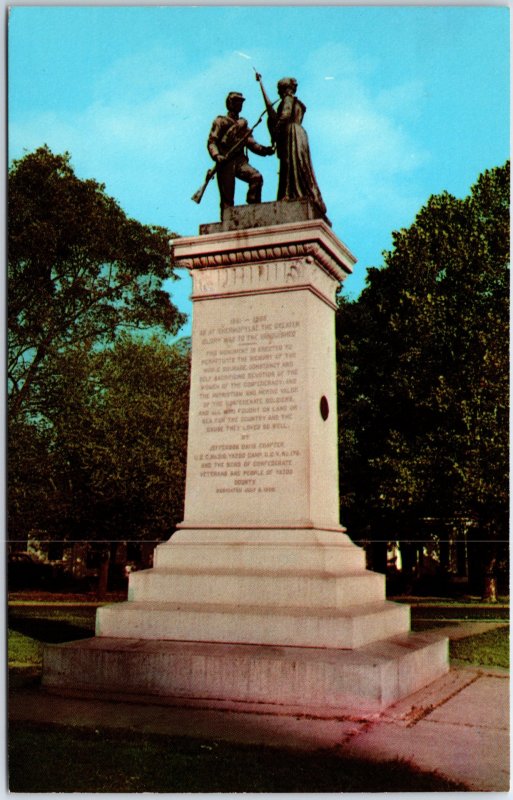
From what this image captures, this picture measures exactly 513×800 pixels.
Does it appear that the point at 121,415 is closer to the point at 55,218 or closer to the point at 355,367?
the point at 55,218

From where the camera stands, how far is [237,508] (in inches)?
358

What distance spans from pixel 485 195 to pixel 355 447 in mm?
8334

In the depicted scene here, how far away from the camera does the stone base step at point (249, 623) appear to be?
7703mm

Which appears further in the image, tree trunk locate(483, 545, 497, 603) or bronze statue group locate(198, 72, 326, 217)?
tree trunk locate(483, 545, 497, 603)

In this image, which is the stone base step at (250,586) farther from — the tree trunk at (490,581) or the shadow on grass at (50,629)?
the tree trunk at (490,581)

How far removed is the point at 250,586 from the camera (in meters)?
8.41

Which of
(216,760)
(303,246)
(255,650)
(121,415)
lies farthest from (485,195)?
(216,760)

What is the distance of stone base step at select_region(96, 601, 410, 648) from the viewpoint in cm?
770

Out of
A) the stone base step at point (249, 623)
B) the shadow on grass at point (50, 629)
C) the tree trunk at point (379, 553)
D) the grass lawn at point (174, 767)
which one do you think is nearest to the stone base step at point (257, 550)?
the stone base step at point (249, 623)

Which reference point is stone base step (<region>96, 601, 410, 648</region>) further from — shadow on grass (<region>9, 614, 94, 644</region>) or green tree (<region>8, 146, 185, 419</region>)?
green tree (<region>8, 146, 185, 419</region>)

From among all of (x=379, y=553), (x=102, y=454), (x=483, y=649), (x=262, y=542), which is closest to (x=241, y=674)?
(x=262, y=542)

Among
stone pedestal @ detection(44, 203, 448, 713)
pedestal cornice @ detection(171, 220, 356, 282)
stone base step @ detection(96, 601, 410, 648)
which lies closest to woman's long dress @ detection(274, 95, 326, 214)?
stone pedestal @ detection(44, 203, 448, 713)

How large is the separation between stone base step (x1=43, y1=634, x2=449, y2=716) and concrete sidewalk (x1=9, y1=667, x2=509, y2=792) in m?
0.17

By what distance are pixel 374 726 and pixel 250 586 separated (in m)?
2.12
